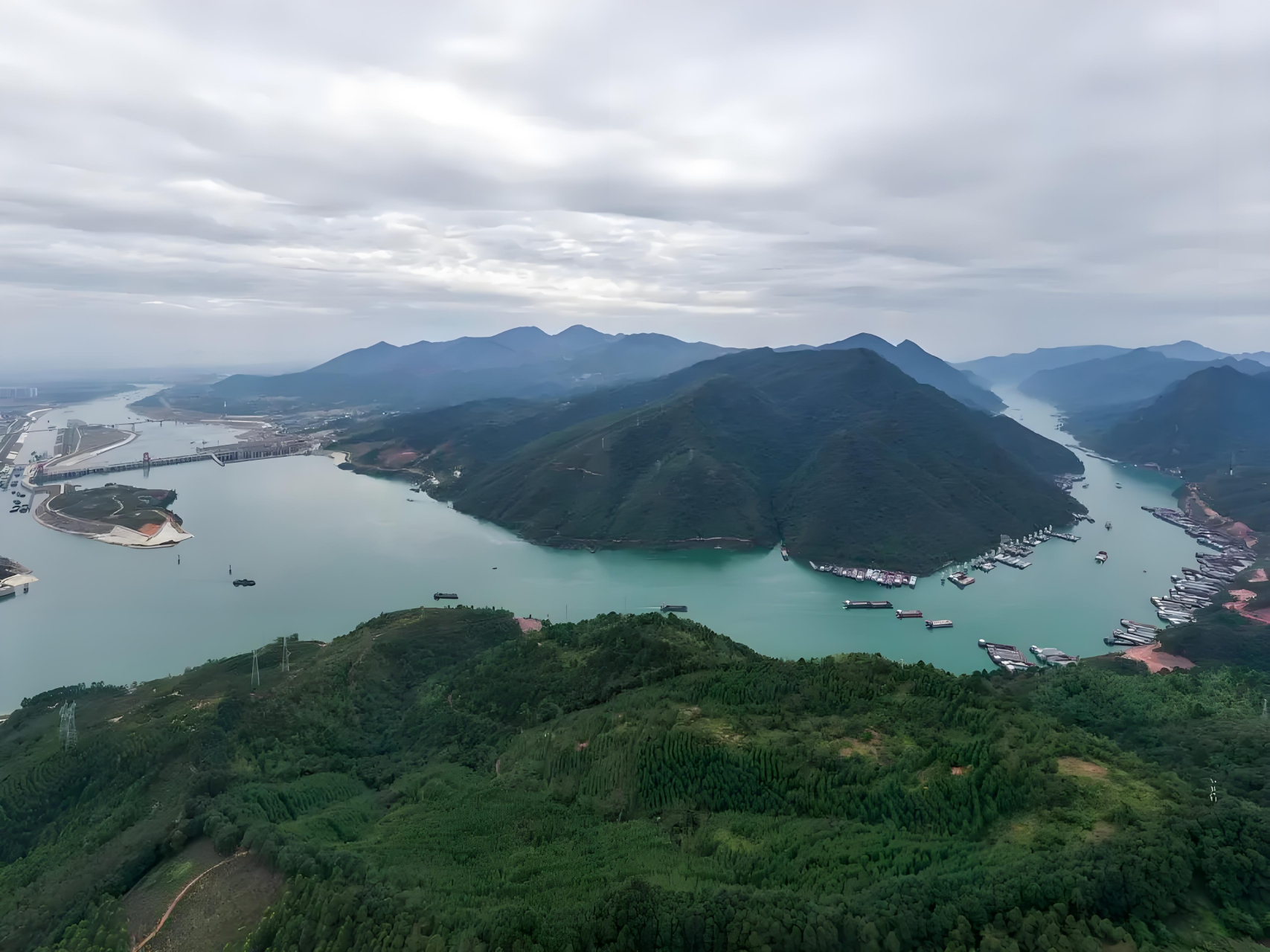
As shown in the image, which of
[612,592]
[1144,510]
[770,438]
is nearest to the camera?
[612,592]

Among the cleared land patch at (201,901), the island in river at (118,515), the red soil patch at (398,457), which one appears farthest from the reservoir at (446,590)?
the cleared land patch at (201,901)

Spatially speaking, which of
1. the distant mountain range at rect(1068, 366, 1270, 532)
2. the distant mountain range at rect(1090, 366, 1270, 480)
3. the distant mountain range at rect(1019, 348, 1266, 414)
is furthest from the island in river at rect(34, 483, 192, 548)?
the distant mountain range at rect(1019, 348, 1266, 414)

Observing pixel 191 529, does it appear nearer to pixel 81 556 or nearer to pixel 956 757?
pixel 81 556

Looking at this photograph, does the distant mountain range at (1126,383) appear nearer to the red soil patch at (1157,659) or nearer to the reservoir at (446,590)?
the reservoir at (446,590)

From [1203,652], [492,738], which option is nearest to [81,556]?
[492,738]

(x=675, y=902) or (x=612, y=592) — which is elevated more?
(x=675, y=902)

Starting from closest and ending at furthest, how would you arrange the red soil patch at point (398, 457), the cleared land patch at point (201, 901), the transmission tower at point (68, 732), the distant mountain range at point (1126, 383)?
the cleared land patch at point (201, 901)
the transmission tower at point (68, 732)
the red soil patch at point (398, 457)
the distant mountain range at point (1126, 383)

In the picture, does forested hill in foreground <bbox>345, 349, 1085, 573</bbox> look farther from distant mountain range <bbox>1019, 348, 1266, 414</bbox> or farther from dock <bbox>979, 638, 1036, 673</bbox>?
distant mountain range <bbox>1019, 348, 1266, 414</bbox>
